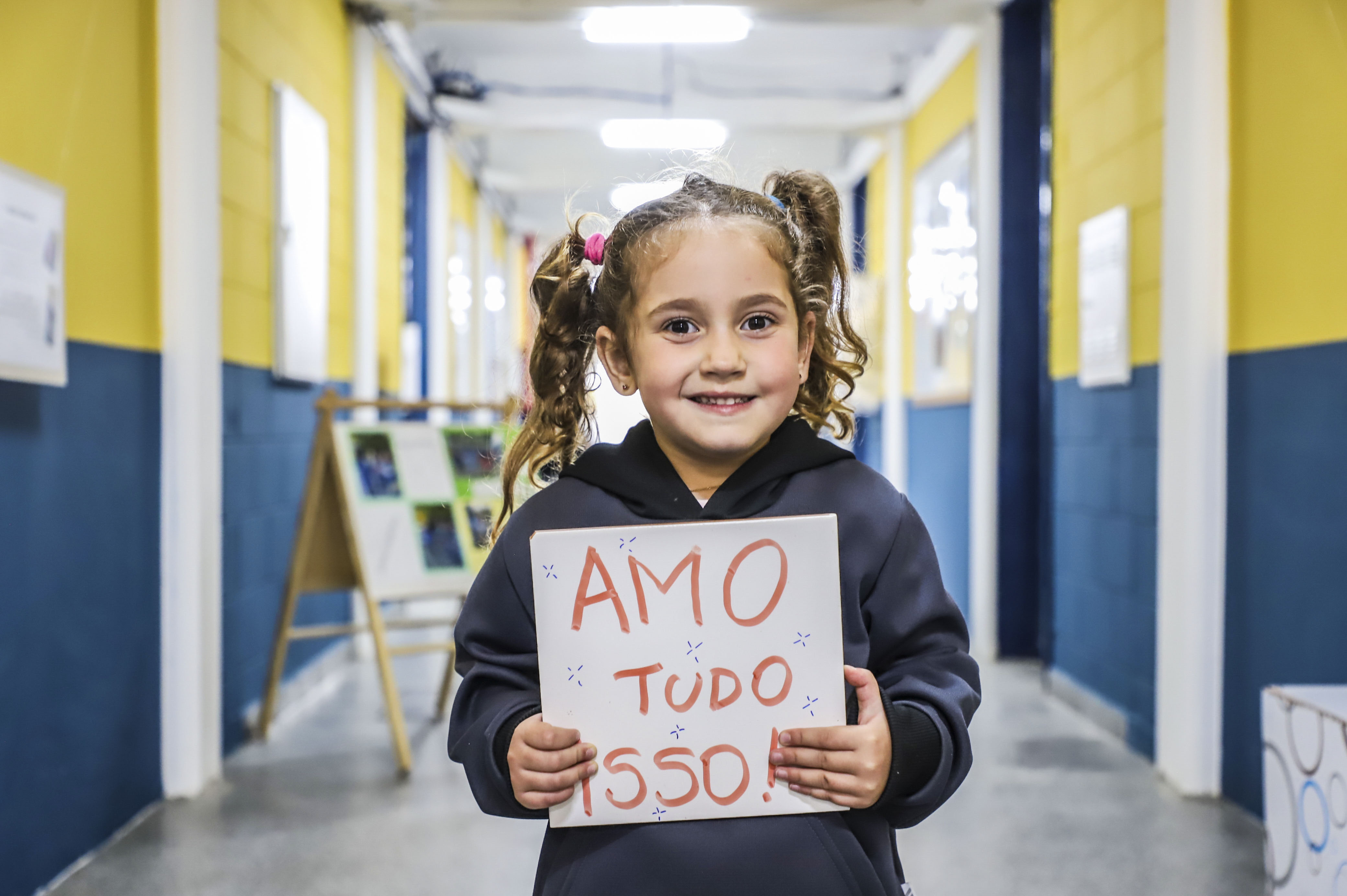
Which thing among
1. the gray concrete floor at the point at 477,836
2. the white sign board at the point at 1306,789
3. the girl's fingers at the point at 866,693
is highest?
the girl's fingers at the point at 866,693

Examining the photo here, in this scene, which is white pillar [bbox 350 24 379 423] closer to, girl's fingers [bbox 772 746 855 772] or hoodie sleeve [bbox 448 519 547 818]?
hoodie sleeve [bbox 448 519 547 818]

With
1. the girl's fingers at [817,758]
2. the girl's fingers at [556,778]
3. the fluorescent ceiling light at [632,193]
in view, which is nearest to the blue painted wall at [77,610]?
the girl's fingers at [556,778]

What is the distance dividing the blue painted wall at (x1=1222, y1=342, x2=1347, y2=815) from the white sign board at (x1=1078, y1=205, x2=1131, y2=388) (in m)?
0.54

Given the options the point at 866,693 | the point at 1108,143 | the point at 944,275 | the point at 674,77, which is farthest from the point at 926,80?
the point at 866,693

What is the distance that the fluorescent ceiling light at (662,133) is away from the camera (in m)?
5.72

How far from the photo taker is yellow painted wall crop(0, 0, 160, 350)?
1.88m

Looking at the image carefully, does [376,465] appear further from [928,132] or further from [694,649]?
[928,132]

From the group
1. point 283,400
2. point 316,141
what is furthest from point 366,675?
point 316,141

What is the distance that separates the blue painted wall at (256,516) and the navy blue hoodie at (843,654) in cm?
211

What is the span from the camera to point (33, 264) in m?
1.89

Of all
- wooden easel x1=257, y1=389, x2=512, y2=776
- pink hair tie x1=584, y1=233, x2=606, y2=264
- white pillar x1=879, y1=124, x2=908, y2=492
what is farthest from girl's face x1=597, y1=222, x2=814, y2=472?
white pillar x1=879, y1=124, x2=908, y2=492

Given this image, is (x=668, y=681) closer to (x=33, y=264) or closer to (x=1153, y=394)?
(x=33, y=264)

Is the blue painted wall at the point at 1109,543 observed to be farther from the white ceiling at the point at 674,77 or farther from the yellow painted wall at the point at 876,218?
→ the yellow painted wall at the point at 876,218

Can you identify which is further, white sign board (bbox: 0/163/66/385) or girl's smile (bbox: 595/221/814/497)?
white sign board (bbox: 0/163/66/385)
